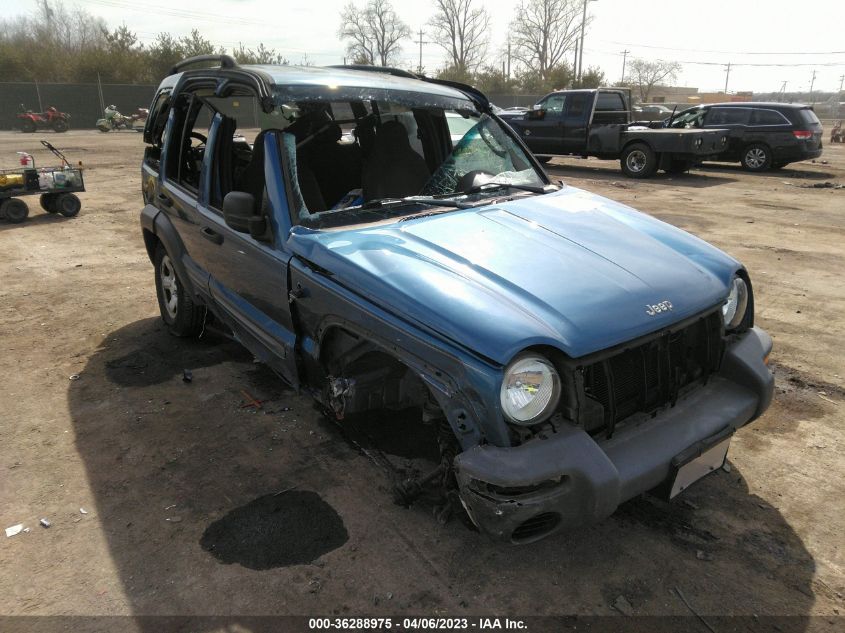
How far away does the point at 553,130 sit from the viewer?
1630 cm

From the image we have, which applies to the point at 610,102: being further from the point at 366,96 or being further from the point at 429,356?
the point at 429,356

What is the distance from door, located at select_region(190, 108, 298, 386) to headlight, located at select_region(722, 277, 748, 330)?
7.12 ft

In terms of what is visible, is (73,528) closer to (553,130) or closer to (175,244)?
(175,244)

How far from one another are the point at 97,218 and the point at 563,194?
857 cm

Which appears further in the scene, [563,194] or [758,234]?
[758,234]

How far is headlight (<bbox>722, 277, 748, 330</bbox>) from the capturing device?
9.89 feet

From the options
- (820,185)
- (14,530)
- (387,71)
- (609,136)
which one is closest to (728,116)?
(820,185)

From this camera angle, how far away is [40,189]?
944 cm

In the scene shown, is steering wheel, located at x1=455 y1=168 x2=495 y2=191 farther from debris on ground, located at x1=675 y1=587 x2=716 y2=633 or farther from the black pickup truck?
the black pickup truck

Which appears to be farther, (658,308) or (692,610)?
(658,308)

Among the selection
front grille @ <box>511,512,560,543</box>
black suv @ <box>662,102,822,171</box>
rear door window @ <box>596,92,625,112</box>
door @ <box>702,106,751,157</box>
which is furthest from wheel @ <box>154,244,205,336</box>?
black suv @ <box>662,102,822,171</box>

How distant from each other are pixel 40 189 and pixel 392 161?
26.6 feet

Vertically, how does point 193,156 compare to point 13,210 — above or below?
above

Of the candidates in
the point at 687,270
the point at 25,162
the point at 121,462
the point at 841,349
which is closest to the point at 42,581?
the point at 121,462
